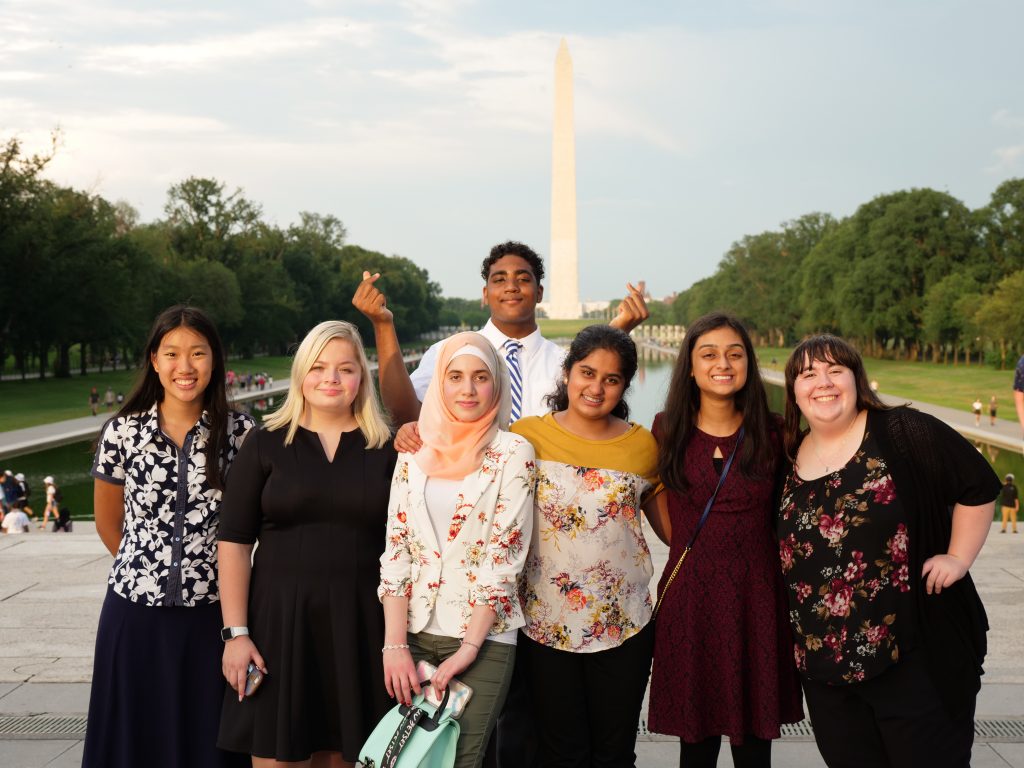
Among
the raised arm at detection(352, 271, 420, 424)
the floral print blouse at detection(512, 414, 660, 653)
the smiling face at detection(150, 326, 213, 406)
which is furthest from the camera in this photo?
the raised arm at detection(352, 271, 420, 424)

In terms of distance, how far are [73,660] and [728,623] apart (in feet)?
12.4

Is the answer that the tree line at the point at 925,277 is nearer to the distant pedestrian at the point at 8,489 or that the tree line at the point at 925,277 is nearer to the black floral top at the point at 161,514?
the distant pedestrian at the point at 8,489

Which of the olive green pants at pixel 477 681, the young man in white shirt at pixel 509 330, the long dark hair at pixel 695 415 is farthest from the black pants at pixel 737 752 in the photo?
the young man in white shirt at pixel 509 330

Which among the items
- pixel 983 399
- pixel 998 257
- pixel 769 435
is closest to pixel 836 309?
pixel 998 257

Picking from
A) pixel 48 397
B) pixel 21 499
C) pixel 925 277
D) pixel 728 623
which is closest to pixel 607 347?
pixel 728 623

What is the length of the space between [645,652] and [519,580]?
459 millimetres

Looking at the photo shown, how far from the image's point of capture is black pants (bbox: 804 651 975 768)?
270cm

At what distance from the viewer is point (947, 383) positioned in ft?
131

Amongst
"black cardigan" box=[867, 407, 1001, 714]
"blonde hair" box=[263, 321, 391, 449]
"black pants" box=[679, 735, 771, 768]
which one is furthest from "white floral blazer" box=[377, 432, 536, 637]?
"black cardigan" box=[867, 407, 1001, 714]

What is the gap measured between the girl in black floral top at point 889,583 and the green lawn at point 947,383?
29180mm

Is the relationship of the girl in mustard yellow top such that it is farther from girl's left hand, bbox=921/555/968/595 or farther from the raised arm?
girl's left hand, bbox=921/555/968/595

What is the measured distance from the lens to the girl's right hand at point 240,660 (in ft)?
9.50

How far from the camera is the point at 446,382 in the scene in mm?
2844

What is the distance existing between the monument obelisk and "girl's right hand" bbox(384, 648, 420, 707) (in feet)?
222
